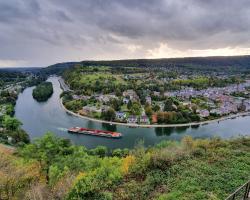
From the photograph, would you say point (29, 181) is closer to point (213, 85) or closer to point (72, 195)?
point (72, 195)

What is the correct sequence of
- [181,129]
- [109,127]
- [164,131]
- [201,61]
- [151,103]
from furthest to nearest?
1. [201,61]
2. [151,103]
3. [109,127]
4. [181,129]
5. [164,131]

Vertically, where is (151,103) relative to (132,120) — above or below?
above

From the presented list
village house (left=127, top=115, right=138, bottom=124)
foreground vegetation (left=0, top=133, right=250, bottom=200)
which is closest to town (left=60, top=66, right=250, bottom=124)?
village house (left=127, top=115, right=138, bottom=124)

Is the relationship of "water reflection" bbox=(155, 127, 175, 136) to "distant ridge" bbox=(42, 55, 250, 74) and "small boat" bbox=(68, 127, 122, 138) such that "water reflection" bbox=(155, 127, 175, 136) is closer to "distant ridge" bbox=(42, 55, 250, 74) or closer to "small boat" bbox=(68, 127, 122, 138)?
"small boat" bbox=(68, 127, 122, 138)

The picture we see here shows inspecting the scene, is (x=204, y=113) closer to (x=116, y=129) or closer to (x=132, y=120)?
(x=132, y=120)

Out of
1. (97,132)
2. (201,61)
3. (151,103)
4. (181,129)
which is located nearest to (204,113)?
(181,129)

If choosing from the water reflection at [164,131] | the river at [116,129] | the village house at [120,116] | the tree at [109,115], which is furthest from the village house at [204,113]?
the tree at [109,115]

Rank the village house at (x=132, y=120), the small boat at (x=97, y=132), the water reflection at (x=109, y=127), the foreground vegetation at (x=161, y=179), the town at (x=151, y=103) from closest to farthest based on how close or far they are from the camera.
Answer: the foreground vegetation at (x=161, y=179) → the small boat at (x=97, y=132) → the water reflection at (x=109, y=127) → the village house at (x=132, y=120) → the town at (x=151, y=103)

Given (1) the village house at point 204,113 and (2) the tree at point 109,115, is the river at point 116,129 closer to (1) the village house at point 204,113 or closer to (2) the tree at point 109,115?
(2) the tree at point 109,115

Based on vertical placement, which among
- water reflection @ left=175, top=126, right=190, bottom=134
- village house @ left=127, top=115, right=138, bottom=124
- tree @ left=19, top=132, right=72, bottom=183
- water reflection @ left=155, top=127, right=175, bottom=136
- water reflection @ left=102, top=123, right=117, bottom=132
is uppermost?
tree @ left=19, top=132, right=72, bottom=183

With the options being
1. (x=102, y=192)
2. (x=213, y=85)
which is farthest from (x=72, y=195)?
(x=213, y=85)
